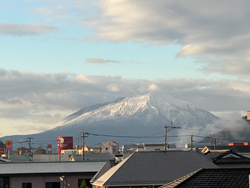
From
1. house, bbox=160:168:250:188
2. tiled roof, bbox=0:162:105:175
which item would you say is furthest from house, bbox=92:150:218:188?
tiled roof, bbox=0:162:105:175

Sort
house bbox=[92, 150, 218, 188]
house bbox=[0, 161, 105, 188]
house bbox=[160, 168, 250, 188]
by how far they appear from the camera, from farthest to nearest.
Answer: house bbox=[0, 161, 105, 188] → house bbox=[92, 150, 218, 188] → house bbox=[160, 168, 250, 188]

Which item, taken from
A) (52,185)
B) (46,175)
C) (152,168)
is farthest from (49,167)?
(152,168)

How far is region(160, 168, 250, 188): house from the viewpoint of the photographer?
134 feet

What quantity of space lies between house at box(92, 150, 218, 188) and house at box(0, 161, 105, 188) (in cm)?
2449

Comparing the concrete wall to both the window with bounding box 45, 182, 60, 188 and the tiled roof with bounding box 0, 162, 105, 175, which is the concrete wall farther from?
the tiled roof with bounding box 0, 162, 105, 175

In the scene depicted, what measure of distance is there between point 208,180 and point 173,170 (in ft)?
79.0

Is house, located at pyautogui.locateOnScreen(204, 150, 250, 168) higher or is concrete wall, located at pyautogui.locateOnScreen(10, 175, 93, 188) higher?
house, located at pyautogui.locateOnScreen(204, 150, 250, 168)

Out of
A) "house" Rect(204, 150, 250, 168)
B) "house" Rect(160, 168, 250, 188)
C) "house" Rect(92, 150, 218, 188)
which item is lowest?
"house" Rect(160, 168, 250, 188)

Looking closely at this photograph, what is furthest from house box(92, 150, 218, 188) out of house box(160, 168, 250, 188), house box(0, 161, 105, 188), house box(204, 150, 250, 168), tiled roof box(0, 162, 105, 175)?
tiled roof box(0, 162, 105, 175)

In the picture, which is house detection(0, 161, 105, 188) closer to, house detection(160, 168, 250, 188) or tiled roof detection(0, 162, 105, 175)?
tiled roof detection(0, 162, 105, 175)

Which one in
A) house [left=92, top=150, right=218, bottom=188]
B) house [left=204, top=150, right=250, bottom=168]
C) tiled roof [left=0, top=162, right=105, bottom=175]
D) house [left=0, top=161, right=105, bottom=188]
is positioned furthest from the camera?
tiled roof [left=0, top=162, right=105, bottom=175]

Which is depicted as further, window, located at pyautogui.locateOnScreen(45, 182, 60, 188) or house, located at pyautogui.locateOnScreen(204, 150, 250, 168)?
window, located at pyautogui.locateOnScreen(45, 182, 60, 188)

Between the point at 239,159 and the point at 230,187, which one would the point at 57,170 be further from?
the point at 230,187

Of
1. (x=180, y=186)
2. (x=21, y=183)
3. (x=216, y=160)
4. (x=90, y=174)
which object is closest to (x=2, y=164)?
(x=21, y=183)
